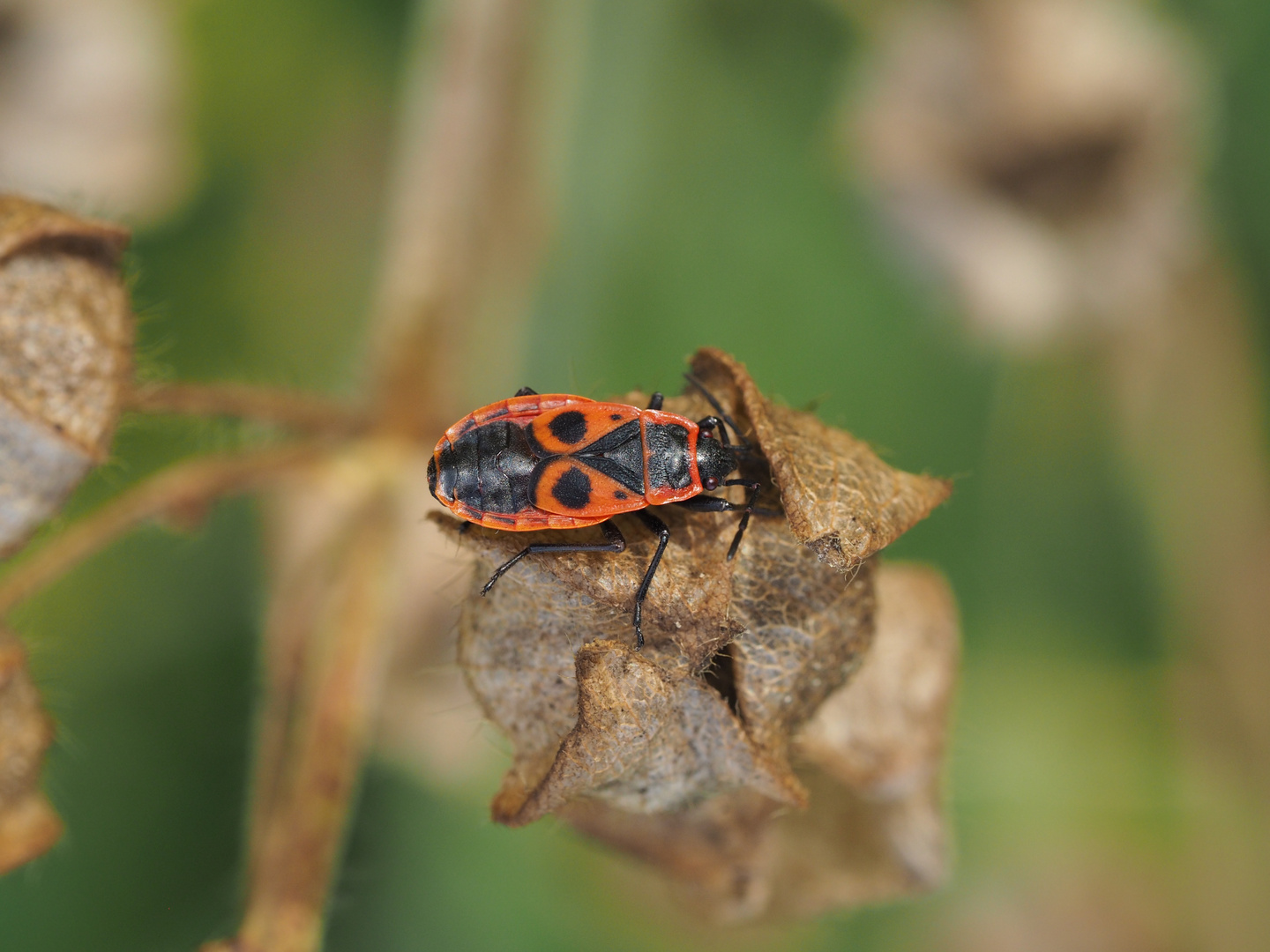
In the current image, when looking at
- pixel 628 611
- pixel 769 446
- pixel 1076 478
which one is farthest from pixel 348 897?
pixel 1076 478

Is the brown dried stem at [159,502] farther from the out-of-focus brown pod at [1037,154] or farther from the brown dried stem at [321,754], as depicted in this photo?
the out-of-focus brown pod at [1037,154]

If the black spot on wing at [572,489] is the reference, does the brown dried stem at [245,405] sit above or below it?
below

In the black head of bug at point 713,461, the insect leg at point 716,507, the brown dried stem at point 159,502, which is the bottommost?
the brown dried stem at point 159,502

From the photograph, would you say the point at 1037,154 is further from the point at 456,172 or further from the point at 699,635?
the point at 699,635

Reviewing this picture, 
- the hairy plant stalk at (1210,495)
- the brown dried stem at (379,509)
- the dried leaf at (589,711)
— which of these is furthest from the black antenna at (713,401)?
the hairy plant stalk at (1210,495)

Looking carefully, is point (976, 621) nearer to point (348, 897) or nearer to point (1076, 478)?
point (1076, 478)

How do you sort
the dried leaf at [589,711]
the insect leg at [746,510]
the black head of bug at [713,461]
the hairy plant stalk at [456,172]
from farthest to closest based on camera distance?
1. the hairy plant stalk at [456,172]
2. the black head of bug at [713,461]
3. the insect leg at [746,510]
4. the dried leaf at [589,711]

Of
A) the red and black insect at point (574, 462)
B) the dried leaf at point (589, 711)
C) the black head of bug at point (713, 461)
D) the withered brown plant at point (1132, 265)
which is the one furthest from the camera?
the withered brown plant at point (1132, 265)

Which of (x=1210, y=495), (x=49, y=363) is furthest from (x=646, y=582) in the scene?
(x=1210, y=495)
